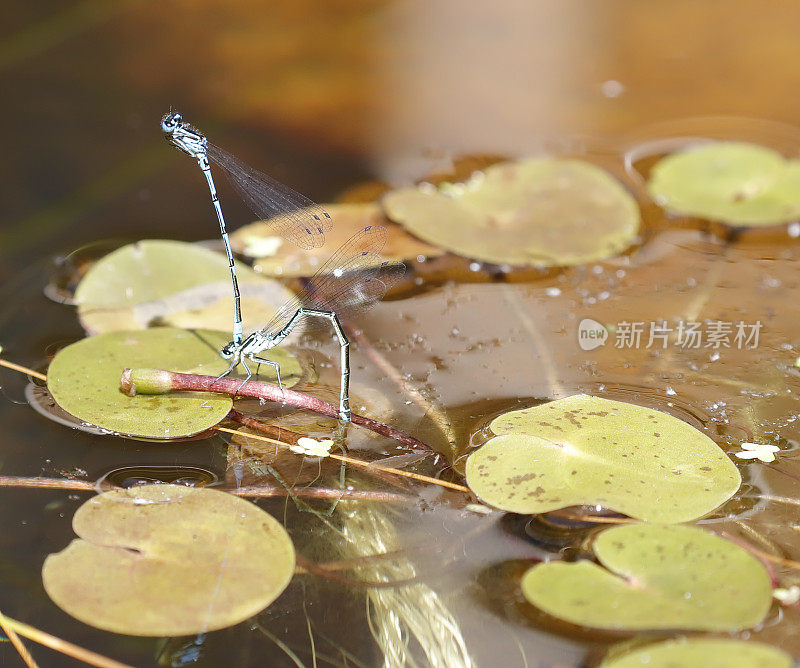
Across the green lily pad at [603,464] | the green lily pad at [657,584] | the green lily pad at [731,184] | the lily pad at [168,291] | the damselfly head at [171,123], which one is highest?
Answer: the damselfly head at [171,123]

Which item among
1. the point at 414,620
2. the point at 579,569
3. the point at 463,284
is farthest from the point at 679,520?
the point at 463,284

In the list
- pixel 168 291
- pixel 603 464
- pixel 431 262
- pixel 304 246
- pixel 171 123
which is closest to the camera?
pixel 603 464

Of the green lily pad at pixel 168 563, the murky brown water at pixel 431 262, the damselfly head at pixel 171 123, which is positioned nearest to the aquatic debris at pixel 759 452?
the murky brown water at pixel 431 262

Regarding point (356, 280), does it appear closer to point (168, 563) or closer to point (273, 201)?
point (273, 201)

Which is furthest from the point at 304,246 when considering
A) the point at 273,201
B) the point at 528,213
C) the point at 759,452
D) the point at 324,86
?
the point at 324,86

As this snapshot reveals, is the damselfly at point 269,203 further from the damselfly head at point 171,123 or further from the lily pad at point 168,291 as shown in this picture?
the damselfly head at point 171,123

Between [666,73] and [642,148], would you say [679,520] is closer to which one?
[642,148]
